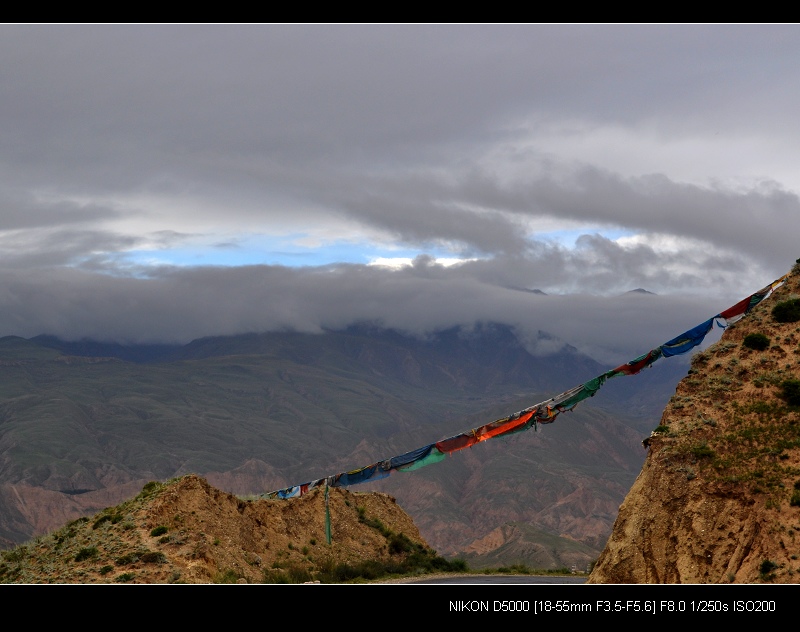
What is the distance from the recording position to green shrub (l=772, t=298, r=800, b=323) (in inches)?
1269

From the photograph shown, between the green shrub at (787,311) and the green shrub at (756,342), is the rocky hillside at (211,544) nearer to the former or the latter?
the green shrub at (756,342)

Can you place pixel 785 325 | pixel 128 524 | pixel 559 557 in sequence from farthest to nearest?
pixel 559 557, pixel 128 524, pixel 785 325

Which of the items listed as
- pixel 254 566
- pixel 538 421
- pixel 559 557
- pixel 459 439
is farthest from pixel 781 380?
pixel 559 557

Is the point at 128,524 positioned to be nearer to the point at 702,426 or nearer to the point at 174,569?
the point at 174,569

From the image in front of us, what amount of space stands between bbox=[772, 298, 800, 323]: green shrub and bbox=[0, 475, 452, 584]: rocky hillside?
1950cm

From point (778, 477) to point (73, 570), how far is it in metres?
22.4

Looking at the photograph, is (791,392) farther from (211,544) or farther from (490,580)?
(211,544)

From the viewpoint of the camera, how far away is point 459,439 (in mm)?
38812

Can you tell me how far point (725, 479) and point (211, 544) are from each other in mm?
17980

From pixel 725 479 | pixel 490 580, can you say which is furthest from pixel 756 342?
pixel 490 580

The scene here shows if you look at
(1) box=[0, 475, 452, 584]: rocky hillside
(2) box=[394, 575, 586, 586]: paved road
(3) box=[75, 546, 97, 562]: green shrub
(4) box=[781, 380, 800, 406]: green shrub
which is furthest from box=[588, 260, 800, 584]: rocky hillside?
(3) box=[75, 546, 97, 562]: green shrub

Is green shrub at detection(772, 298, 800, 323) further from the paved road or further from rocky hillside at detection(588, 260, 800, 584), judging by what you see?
the paved road

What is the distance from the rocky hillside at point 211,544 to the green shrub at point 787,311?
19502mm

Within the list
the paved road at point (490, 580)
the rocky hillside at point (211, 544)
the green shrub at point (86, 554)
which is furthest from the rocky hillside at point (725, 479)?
the green shrub at point (86, 554)
